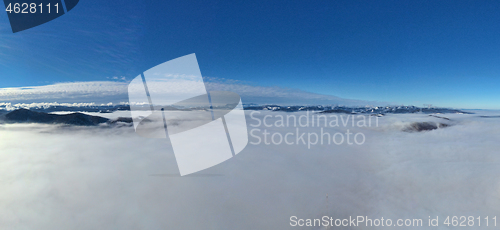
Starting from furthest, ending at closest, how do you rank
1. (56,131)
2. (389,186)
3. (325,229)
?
(56,131), (389,186), (325,229)

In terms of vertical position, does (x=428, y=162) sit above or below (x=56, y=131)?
below

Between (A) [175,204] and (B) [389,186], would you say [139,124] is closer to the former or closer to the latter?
(A) [175,204]

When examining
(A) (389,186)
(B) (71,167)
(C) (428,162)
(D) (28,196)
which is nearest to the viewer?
(D) (28,196)

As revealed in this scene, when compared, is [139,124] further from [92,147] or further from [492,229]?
[492,229]

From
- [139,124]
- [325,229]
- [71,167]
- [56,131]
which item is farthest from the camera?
[139,124]

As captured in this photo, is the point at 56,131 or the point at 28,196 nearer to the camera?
the point at 28,196

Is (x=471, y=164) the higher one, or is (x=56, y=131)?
(x=56, y=131)

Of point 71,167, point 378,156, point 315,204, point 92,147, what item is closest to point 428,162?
point 378,156

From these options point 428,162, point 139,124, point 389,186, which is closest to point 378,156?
point 428,162

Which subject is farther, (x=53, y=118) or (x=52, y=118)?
(x=53, y=118)
